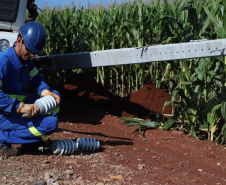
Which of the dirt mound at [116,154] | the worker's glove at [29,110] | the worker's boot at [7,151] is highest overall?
the worker's glove at [29,110]

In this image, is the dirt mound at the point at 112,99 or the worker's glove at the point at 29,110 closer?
the worker's glove at the point at 29,110

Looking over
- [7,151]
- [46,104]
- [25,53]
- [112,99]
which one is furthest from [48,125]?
[112,99]

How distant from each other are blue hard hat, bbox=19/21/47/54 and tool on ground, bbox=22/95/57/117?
513 mm

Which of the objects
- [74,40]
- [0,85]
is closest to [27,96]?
[0,85]

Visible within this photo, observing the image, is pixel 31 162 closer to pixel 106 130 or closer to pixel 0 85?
pixel 0 85

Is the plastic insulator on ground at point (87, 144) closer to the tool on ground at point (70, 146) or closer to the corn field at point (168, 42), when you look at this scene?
the tool on ground at point (70, 146)

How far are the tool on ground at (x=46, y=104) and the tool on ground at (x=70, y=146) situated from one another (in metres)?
0.44

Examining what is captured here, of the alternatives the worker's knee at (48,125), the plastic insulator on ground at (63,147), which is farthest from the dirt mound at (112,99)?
the worker's knee at (48,125)

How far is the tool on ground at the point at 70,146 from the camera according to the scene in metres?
4.13

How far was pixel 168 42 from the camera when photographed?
22.1 ft

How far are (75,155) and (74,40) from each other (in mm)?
4185

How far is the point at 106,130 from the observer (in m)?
5.72

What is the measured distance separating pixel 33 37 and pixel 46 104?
709mm

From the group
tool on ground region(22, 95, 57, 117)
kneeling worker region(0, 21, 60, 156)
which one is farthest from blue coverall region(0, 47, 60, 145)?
tool on ground region(22, 95, 57, 117)
